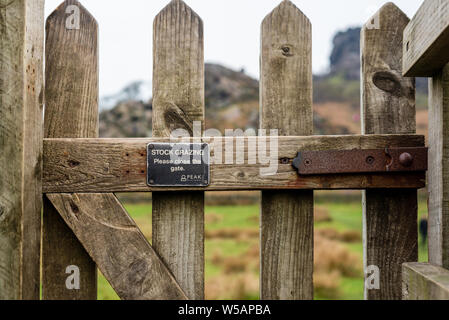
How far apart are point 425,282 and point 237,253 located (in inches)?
214

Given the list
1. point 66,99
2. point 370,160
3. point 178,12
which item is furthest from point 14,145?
point 370,160

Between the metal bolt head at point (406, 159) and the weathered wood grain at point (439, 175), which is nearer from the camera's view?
the weathered wood grain at point (439, 175)

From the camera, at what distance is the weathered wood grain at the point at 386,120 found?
1449 millimetres

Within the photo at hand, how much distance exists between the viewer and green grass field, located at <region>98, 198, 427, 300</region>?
4.28 m

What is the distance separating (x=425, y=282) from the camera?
41.3 inches

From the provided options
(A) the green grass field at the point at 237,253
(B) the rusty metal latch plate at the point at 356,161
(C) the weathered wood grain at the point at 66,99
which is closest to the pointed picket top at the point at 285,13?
(B) the rusty metal latch plate at the point at 356,161

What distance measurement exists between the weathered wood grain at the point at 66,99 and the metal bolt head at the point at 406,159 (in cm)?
111

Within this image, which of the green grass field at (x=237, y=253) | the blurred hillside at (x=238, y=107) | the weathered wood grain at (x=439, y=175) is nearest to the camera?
the weathered wood grain at (x=439, y=175)

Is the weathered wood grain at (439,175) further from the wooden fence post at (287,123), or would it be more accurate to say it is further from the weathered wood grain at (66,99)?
the weathered wood grain at (66,99)

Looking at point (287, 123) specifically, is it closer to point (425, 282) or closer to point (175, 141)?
point (175, 141)

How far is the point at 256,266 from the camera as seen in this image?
5465mm
